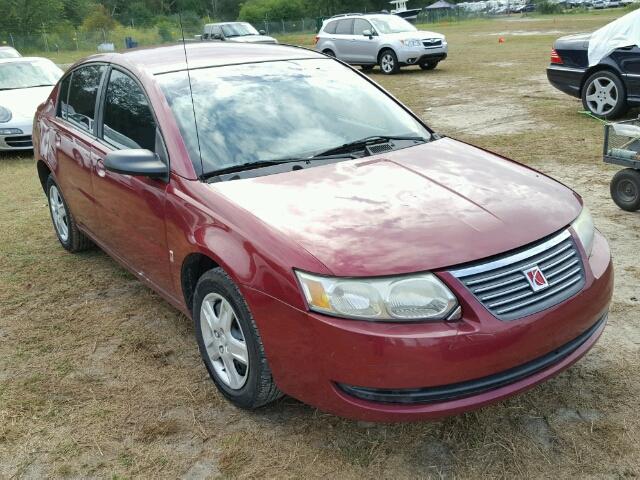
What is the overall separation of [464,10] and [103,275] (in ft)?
199

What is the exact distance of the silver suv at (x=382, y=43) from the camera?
690 inches

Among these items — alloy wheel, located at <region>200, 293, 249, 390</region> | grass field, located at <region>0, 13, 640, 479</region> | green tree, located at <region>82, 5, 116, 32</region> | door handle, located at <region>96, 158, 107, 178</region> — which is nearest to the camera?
grass field, located at <region>0, 13, 640, 479</region>

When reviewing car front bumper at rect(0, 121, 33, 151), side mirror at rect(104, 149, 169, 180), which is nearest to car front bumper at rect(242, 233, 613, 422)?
side mirror at rect(104, 149, 169, 180)

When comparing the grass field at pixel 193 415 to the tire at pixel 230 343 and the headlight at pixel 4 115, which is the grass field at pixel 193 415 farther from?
the headlight at pixel 4 115

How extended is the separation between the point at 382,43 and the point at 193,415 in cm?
1607

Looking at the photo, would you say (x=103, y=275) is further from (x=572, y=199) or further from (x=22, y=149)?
(x=22, y=149)

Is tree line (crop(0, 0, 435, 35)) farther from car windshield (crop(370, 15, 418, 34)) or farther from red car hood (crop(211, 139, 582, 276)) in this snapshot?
red car hood (crop(211, 139, 582, 276))

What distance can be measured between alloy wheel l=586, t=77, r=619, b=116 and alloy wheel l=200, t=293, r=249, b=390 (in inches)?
313

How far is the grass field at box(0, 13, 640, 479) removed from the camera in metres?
2.75

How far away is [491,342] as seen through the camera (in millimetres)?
2439

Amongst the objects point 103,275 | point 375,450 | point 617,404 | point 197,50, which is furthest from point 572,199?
point 103,275

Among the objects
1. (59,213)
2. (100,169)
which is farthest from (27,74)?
(100,169)

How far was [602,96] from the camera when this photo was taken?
9.49 metres

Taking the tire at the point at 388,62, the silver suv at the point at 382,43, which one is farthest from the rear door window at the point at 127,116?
the tire at the point at 388,62
